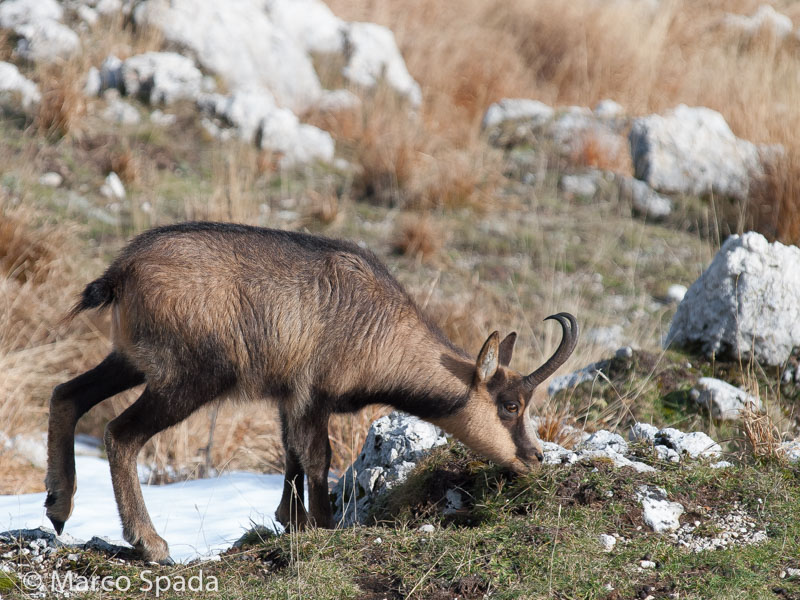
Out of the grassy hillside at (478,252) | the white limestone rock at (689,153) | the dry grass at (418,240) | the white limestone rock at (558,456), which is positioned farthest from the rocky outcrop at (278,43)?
the white limestone rock at (558,456)

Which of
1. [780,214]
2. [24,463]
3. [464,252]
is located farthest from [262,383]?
[780,214]

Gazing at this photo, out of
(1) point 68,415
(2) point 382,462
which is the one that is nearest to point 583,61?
(2) point 382,462

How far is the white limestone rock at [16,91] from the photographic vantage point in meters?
12.1

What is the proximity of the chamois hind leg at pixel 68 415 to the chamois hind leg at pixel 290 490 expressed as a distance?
100cm

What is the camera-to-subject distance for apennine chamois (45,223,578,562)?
4859 mm

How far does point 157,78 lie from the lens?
1299 cm

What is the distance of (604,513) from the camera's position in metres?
4.78

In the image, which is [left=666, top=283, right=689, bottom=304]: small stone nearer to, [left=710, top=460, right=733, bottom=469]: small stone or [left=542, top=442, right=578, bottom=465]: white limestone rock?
[left=710, top=460, right=733, bottom=469]: small stone

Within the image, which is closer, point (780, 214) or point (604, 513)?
point (604, 513)

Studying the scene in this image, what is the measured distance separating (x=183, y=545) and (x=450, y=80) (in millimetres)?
12063

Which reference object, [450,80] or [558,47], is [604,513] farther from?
[558,47]

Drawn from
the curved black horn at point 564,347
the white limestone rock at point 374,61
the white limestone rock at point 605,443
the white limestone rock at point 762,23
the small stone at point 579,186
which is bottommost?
the small stone at point 579,186

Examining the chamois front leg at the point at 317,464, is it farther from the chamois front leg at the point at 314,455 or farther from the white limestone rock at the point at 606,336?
the white limestone rock at the point at 606,336

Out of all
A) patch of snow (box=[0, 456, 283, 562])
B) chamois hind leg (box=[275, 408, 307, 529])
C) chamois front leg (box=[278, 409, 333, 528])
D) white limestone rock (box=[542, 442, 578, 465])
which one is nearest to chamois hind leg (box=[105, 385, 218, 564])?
patch of snow (box=[0, 456, 283, 562])
